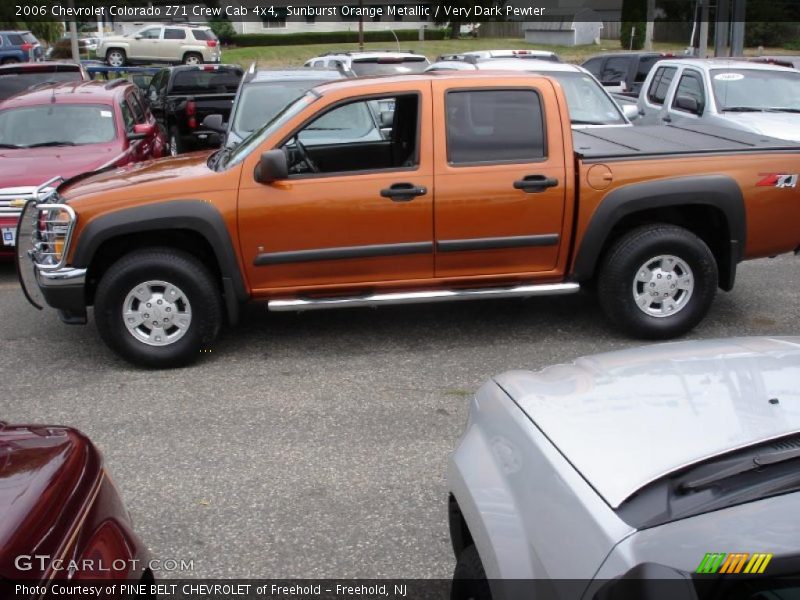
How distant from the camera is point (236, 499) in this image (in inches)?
170

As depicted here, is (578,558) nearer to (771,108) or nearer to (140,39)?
(771,108)

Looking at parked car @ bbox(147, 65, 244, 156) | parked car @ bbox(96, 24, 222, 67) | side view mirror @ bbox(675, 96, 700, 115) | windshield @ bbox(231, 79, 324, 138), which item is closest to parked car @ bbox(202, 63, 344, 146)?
windshield @ bbox(231, 79, 324, 138)

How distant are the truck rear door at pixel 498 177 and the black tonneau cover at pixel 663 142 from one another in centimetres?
37

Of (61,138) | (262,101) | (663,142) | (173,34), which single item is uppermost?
(173,34)

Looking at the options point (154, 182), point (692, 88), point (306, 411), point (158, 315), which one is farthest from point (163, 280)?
point (692, 88)

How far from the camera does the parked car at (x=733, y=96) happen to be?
10.4 m

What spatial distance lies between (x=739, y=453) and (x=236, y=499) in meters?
2.80

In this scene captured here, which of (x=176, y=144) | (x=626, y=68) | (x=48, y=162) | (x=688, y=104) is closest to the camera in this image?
(x=48, y=162)

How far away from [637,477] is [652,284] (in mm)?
4539

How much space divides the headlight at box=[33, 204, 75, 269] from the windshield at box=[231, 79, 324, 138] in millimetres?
3868

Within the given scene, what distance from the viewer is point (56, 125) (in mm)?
9945

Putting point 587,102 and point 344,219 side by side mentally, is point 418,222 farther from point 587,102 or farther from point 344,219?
point 587,102

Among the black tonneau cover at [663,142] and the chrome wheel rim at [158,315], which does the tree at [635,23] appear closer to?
the black tonneau cover at [663,142]

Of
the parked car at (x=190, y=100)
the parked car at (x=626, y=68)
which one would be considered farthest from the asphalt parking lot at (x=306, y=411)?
the parked car at (x=626, y=68)
